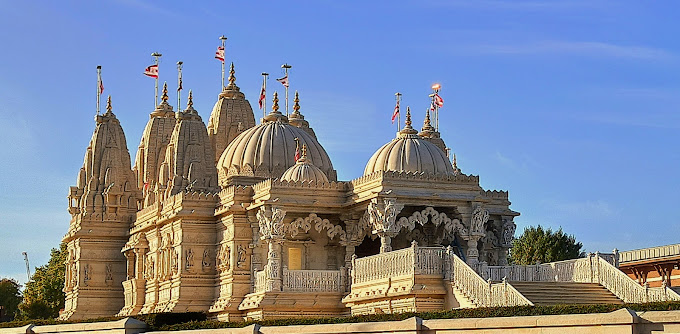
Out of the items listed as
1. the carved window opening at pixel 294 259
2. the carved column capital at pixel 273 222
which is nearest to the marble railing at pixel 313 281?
the carved column capital at pixel 273 222

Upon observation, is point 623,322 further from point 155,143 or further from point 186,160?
point 155,143

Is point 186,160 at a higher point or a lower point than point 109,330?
higher

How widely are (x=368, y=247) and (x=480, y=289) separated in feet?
37.0

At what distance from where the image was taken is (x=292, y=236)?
40312mm

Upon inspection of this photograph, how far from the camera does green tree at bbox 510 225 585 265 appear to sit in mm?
61375

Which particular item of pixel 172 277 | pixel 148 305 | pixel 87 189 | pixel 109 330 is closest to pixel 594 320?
pixel 109 330

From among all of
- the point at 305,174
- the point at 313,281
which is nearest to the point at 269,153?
the point at 305,174

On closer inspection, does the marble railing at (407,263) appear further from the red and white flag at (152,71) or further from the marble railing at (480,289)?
the red and white flag at (152,71)

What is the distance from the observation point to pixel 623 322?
21.5m

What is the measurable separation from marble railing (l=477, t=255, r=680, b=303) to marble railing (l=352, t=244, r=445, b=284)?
1.63 meters

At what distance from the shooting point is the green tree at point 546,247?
6138 centimetres

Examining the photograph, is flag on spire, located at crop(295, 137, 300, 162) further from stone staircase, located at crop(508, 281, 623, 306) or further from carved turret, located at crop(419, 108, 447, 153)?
stone staircase, located at crop(508, 281, 623, 306)

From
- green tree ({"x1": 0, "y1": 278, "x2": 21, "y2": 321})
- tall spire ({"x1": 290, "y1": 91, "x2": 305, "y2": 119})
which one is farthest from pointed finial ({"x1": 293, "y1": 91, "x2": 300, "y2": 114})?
green tree ({"x1": 0, "y1": 278, "x2": 21, "y2": 321})

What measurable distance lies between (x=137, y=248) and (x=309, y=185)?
1308 cm
